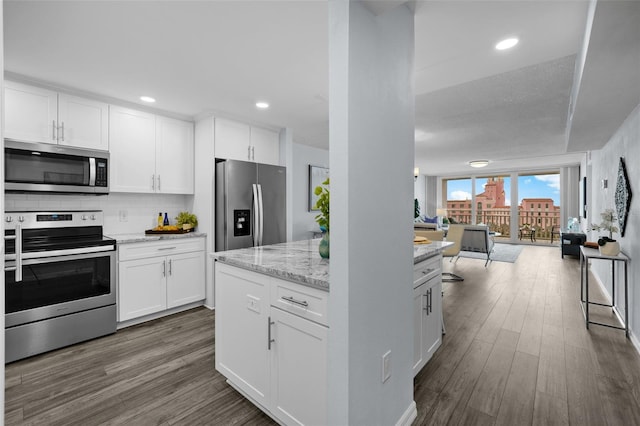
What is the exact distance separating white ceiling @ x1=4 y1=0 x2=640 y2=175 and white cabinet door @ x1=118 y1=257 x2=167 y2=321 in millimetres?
1743

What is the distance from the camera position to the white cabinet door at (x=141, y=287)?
9.96 feet

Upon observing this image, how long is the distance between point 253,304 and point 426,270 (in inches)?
48.1

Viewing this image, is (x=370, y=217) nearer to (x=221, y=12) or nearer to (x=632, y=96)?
(x=221, y=12)

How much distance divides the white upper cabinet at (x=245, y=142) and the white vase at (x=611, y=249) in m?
3.79

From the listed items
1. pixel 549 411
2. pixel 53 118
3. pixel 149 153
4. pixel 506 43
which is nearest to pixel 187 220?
pixel 149 153

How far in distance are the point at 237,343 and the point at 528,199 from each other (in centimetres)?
1024

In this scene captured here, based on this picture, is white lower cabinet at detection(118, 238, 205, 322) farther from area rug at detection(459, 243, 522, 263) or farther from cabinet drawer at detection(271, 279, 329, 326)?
area rug at detection(459, 243, 522, 263)

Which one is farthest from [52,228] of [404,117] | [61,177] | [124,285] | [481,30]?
[481,30]

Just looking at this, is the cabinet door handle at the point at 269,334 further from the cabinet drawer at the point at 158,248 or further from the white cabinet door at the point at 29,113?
the white cabinet door at the point at 29,113

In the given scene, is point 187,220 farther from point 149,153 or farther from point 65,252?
point 65,252

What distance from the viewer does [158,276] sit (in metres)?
3.28

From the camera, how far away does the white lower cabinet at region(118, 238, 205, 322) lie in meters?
3.05

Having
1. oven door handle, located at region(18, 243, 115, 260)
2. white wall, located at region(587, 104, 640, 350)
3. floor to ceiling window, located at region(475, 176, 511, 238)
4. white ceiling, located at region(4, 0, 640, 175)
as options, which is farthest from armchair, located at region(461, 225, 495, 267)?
oven door handle, located at region(18, 243, 115, 260)

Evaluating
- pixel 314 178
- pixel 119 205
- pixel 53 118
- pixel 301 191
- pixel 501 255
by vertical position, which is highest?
pixel 53 118
